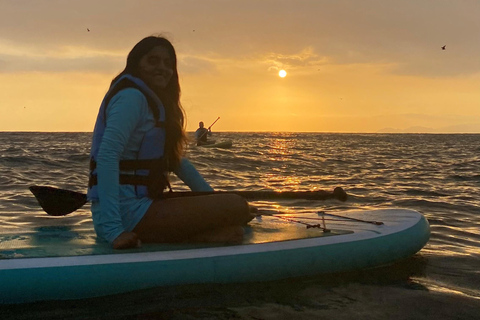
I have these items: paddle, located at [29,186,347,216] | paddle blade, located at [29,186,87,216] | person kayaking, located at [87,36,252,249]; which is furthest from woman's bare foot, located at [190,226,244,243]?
paddle blade, located at [29,186,87,216]

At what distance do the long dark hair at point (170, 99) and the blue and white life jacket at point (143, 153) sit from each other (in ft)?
0.21

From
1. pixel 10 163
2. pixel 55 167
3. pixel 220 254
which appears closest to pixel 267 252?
pixel 220 254

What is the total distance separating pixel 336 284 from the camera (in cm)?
375

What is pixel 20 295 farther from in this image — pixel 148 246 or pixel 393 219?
pixel 393 219

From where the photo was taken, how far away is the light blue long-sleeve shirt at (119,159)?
3.15 metres

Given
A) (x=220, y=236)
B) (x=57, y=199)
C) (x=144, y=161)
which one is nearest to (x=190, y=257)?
(x=220, y=236)

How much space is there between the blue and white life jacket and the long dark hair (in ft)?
0.21

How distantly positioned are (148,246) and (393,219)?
2.38m

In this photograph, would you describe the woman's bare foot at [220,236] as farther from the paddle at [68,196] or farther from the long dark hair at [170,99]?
the long dark hair at [170,99]

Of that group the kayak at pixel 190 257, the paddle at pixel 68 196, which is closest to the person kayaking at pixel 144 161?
→ the kayak at pixel 190 257

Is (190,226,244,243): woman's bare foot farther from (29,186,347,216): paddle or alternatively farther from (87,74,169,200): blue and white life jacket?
(87,74,169,200): blue and white life jacket

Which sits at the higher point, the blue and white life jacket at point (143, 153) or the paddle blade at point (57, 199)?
the blue and white life jacket at point (143, 153)

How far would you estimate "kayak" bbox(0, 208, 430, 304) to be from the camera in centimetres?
314

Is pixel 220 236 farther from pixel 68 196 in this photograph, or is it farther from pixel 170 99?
pixel 68 196
